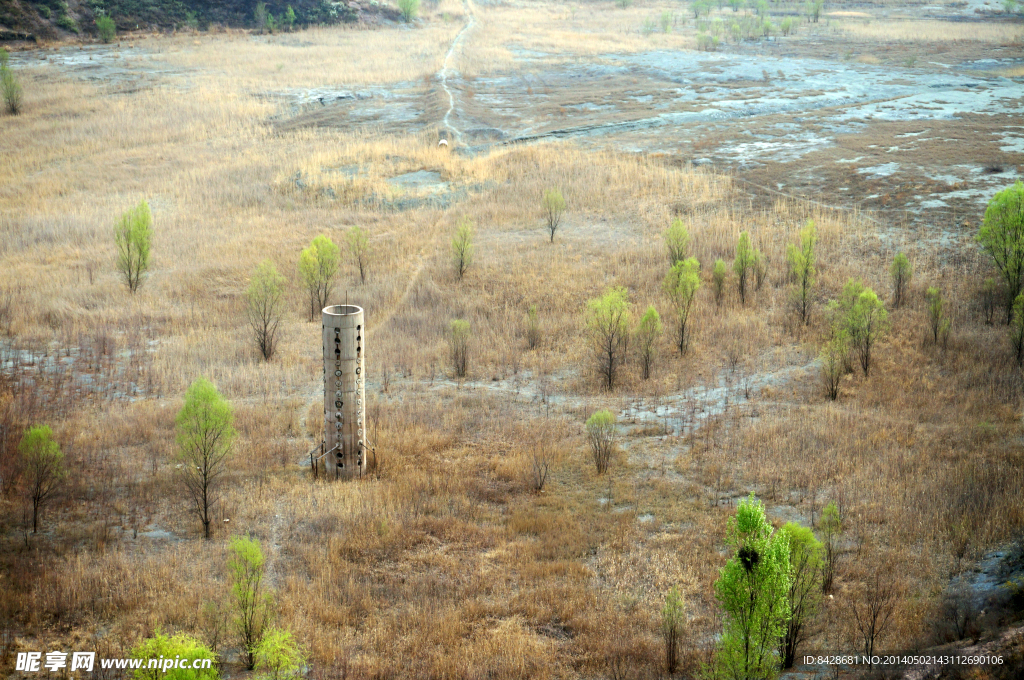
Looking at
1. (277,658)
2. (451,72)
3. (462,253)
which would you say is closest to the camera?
(277,658)

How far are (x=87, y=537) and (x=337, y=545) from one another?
2.85 metres

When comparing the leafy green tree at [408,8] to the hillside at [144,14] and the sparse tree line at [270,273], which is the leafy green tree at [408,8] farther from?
the sparse tree line at [270,273]

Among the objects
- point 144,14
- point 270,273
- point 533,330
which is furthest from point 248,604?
point 144,14

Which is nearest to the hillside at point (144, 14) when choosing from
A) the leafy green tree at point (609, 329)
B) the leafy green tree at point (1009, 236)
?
the leafy green tree at point (609, 329)

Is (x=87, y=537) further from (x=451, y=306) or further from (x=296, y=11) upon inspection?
(x=296, y=11)

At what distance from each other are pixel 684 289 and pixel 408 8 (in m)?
59.0

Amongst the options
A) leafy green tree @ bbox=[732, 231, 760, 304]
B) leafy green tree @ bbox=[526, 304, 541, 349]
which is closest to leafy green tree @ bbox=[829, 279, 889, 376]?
leafy green tree @ bbox=[732, 231, 760, 304]

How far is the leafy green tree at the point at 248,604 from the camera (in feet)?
24.6

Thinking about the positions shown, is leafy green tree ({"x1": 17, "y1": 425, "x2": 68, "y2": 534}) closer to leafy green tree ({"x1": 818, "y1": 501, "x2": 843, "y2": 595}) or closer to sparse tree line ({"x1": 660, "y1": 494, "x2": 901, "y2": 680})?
sparse tree line ({"x1": 660, "y1": 494, "x2": 901, "y2": 680})

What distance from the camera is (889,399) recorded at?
12594 mm

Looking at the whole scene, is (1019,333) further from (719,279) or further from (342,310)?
(342,310)

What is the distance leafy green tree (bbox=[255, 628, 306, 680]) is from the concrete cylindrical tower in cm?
343

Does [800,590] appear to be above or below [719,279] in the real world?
below

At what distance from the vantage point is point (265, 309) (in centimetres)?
1542
